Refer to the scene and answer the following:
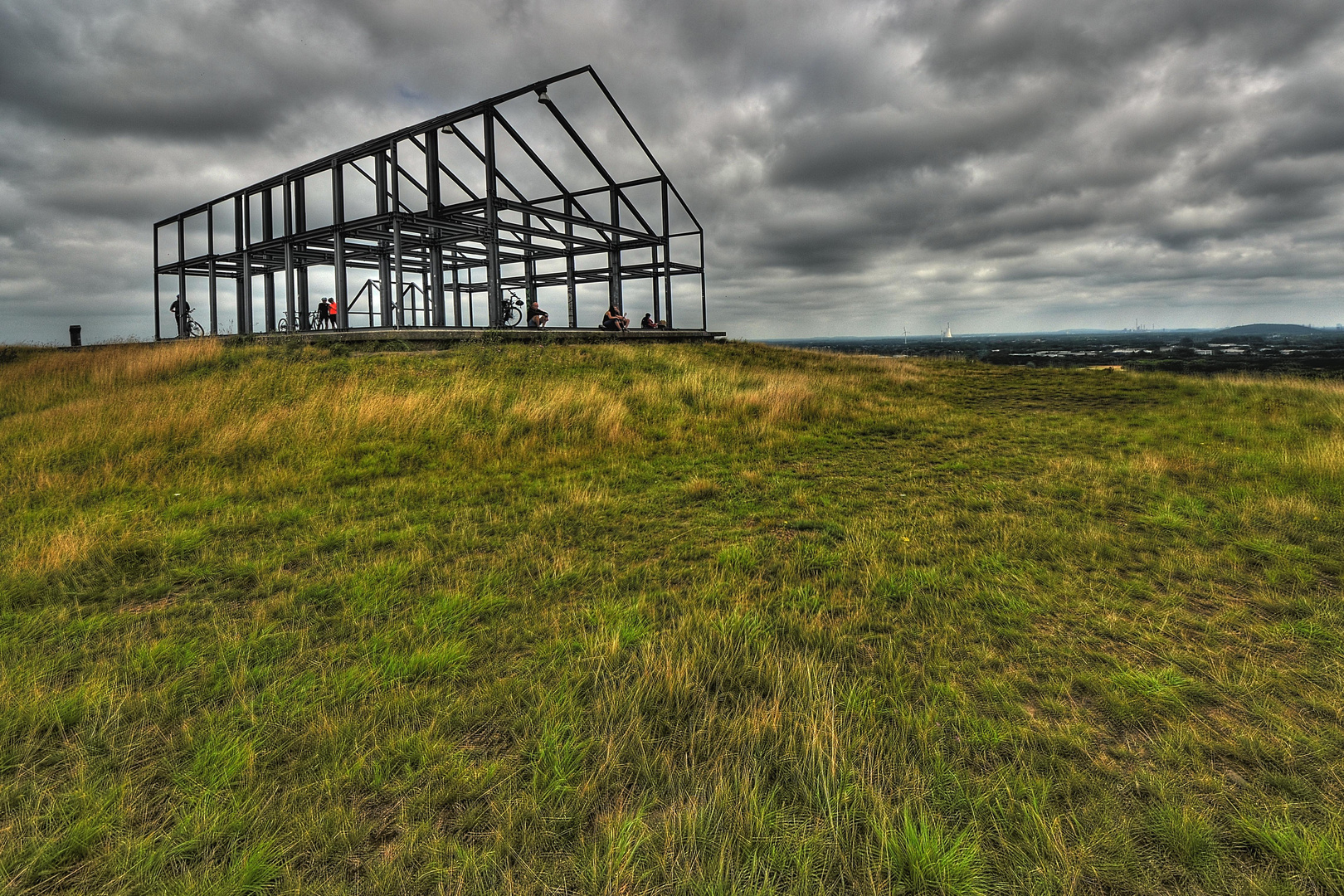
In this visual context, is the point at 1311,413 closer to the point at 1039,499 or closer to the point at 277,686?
the point at 1039,499

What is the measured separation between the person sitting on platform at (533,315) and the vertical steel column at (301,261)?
910cm

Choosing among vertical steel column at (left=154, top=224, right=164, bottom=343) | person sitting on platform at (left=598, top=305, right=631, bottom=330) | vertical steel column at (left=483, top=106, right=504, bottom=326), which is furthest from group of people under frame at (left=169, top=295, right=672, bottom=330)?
vertical steel column at (left=154, top=224, right=164, bottom=343)

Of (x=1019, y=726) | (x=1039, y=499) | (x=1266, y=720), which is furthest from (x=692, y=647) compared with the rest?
(x=1039, y=499)

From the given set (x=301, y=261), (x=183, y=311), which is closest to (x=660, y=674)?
(x=301, y=261)

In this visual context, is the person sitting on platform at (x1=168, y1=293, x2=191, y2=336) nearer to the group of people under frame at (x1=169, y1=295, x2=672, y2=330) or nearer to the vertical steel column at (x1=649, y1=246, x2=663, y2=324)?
the group of people under frame at (x1=169, y1=295, x2=672, y2=330)

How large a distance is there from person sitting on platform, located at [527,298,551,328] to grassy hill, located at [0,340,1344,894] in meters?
15.6

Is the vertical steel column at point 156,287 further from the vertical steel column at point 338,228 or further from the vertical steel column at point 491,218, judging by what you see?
the vertical steel column at point 491,218

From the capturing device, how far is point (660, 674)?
9.62 ft

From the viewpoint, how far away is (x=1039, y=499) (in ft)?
20.8

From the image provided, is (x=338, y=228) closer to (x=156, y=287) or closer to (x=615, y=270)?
(x=615, y=270)

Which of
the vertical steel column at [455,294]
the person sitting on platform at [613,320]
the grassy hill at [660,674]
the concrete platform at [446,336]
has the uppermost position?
the vertical steel column at [455,294]

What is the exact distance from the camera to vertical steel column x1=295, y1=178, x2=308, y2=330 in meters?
22.4

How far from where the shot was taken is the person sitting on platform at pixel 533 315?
2257 cm

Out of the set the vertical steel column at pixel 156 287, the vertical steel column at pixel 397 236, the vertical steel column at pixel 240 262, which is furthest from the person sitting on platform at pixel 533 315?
the vertical steel column at pixel 156 287
